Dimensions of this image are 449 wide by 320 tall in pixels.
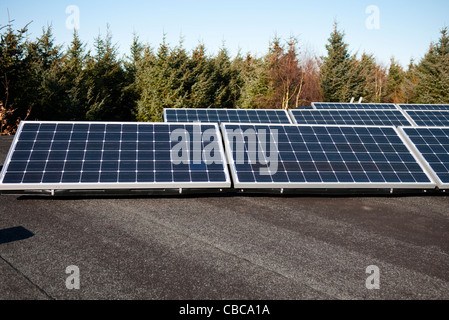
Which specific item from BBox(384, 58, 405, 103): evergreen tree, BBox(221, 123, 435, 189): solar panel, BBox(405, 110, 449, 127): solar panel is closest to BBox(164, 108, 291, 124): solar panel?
BBox(405, 110, 449, 127): solar panel

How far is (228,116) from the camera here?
69.4 ft

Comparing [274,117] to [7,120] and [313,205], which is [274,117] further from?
[7,120]

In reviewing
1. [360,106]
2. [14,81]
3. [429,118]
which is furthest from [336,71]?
[14,81]

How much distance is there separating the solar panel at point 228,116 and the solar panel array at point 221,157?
8.35 metres

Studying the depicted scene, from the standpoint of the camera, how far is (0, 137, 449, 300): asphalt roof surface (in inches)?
227

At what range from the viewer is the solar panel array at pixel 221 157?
31.7ft

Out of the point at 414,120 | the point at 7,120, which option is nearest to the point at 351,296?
the point at 414,120

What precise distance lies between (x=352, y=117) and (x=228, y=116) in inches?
282

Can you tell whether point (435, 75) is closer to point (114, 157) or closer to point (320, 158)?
point (320, 158)

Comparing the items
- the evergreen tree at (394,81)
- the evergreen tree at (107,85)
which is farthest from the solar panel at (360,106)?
the evergreen tree at (394,81)

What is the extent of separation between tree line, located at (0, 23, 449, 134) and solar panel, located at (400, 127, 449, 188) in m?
21.3

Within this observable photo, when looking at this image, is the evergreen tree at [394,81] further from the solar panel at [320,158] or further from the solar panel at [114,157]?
the solar panel at [114,157]

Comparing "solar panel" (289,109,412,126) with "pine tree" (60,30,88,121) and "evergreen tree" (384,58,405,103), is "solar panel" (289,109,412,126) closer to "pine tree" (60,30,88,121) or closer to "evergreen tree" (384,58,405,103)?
"pine tree" (60,30,88,121)

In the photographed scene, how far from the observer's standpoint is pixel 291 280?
605 cm
